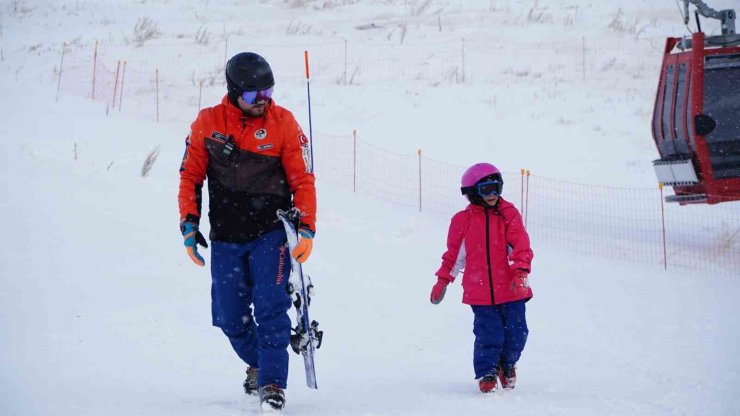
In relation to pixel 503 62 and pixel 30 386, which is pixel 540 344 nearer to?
pixel 30 386

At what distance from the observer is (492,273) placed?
5.52 meters

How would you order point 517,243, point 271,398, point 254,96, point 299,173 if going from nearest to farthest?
point 271,398, point 254,96, point 299,173, point 517,243

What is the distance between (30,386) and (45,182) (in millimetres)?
6522

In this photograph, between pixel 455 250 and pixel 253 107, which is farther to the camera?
pixel 455 250

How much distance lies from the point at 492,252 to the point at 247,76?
6.22 ft

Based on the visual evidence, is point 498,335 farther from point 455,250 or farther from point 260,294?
point 260,294

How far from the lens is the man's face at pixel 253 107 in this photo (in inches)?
188

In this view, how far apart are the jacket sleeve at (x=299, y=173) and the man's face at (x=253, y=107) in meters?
0.17

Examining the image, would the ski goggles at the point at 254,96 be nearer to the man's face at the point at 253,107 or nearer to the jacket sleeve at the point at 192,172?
the man's face at the point at 253,107

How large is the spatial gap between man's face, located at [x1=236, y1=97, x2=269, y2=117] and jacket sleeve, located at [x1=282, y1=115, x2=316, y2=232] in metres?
0.17

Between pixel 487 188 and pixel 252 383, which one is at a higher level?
pixel 487 188

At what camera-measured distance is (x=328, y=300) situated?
909 cm

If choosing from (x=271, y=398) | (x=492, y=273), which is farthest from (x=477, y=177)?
(x=271, y=398)

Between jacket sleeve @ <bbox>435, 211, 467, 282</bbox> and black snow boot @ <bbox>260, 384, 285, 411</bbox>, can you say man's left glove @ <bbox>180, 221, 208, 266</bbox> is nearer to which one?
black snow boot @ <bbox>260, 384, 285, 411</bbox>
